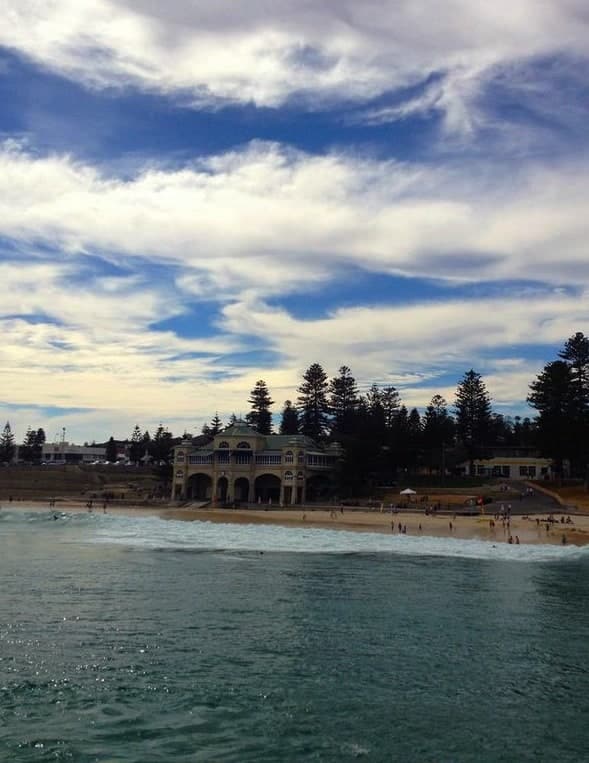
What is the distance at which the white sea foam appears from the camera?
42844 mm

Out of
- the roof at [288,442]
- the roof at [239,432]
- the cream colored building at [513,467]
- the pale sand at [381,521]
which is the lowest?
the pale sand at [381,521]

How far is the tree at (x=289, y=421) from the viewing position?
118 meters

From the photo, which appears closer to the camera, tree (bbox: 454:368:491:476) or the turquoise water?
the turquoise water

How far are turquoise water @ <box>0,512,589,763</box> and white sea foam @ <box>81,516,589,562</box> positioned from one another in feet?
25.7

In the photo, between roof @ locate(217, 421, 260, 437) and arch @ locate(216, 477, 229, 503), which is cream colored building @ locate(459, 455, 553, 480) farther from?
arch @ locate(216, 477, 229, 503)

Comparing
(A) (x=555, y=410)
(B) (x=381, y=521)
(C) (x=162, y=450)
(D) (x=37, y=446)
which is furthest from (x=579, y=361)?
(D) (x=37, y=446)

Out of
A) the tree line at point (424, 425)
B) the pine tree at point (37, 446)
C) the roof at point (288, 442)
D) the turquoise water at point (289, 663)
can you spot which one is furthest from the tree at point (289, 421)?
the turquoise water at point (289, 663)

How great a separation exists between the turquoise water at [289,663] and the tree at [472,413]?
64.0 m

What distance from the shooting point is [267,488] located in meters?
87.3

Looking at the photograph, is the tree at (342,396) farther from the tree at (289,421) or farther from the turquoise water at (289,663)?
the turquoise water at (289,663)

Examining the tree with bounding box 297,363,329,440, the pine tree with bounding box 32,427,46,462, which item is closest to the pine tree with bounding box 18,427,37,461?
the pine tree with bounding box 32,427,46,462

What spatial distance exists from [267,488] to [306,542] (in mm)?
39329

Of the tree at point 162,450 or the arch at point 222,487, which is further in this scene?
the tree at point 162,450

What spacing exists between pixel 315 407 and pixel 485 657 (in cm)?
9328
